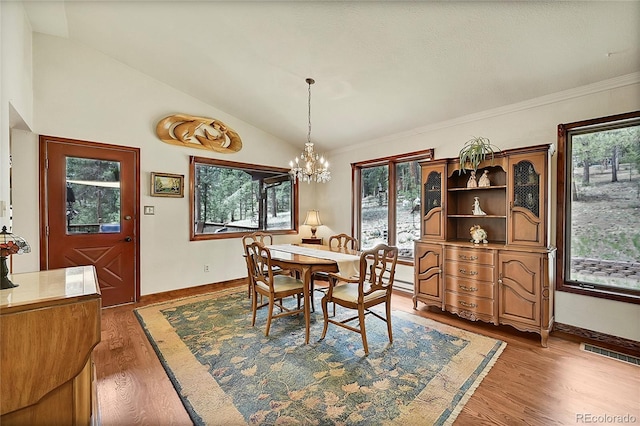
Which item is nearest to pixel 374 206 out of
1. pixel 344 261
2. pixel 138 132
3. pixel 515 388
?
pixel 344 261

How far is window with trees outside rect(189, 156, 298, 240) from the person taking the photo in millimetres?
4578

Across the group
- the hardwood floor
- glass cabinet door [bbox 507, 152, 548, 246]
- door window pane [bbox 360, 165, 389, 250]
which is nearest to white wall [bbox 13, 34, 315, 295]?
the hardwood floor

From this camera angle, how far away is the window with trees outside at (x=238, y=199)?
4.58 meters

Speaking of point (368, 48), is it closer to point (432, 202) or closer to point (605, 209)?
point (432, 202)

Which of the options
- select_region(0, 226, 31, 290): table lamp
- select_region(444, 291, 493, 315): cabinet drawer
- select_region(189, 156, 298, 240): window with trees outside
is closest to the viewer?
select_region(0, 226, 31, 290): table lamp

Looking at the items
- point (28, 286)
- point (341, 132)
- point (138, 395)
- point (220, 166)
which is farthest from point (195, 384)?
point (341, 132)

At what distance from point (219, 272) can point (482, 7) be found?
4.69 metres

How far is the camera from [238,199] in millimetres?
5035

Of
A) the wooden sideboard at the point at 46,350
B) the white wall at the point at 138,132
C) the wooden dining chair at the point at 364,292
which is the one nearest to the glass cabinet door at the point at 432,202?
the wooden dining chair at the point at 364,292

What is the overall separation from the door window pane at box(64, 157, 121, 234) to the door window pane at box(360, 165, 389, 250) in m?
3.80

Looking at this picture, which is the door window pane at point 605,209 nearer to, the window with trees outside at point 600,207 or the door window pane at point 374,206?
the window with trees outside at point 600,207

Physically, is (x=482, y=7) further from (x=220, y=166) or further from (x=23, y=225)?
(x=23, y=225)

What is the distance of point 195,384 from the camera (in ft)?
6.86

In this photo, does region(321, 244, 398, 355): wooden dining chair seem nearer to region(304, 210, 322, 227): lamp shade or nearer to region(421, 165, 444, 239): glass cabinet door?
region(421, 165, 444, 239): glass cabinet door
